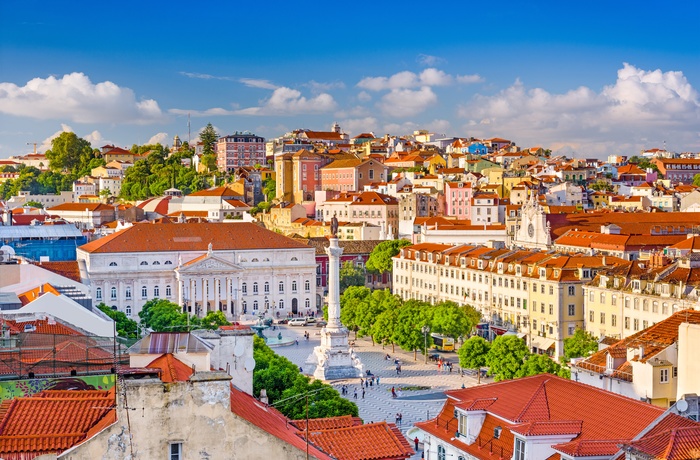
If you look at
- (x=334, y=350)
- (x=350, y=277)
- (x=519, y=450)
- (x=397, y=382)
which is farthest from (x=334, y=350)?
(x=519, y=450)

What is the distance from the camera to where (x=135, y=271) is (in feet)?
303

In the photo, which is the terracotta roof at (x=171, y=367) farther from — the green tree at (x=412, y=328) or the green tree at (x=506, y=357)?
the green tree at (x=412, y=328)

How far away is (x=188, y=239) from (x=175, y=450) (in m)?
84.9

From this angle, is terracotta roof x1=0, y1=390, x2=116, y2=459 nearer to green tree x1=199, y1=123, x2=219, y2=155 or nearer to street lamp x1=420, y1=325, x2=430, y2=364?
street lamp x1=420, y1=325, x2=430, y2=364

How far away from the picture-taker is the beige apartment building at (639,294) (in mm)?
55500

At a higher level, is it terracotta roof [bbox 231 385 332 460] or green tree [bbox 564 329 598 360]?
terracotta roof [bbox 231 385 332 460]

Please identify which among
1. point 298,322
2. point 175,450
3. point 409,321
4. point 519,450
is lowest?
point 298,322

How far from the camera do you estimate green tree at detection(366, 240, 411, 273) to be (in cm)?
10306

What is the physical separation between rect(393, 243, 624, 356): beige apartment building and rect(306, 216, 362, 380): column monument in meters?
12.8

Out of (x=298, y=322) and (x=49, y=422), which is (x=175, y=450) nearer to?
(x=49, y=422)

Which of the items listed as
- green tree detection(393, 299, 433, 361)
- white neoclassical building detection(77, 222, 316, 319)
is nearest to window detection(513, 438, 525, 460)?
green tree detection(393, 299, 433, 361)

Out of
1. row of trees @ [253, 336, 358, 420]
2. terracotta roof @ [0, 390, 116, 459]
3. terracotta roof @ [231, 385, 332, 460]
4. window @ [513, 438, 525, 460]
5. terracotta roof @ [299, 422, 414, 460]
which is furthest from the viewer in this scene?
row of trees @ [253, 336, 358, 420]

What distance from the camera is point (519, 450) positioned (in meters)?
22.8

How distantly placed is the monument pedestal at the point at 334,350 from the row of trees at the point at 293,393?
19.2m
